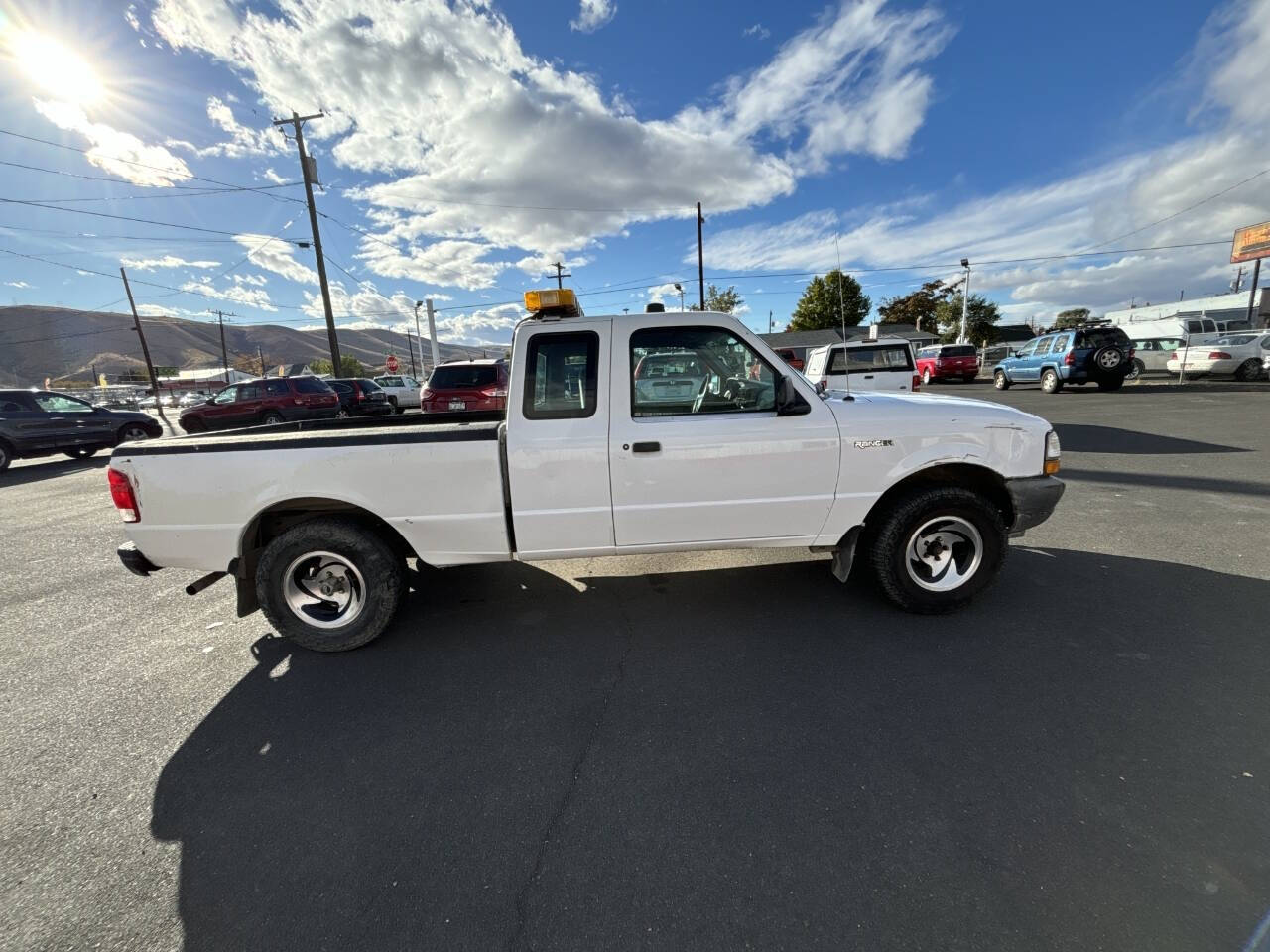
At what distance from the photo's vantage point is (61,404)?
38.0 ft

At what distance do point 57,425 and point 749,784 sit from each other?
16344 millimetres

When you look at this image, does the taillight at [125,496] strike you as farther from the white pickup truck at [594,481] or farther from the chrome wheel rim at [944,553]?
the chrome wheel rim at [944,553]

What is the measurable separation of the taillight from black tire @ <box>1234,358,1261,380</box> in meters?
26.3

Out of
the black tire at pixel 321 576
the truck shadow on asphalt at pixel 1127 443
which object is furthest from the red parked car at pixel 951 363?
the black tire at pixel 321 576

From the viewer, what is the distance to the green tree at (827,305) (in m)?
48.6

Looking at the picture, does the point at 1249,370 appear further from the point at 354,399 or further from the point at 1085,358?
the point at 354,399

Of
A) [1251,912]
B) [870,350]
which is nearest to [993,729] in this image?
[1251,912]

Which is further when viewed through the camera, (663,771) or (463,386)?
(463,386)

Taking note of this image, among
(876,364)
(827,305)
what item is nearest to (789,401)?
(876,364)

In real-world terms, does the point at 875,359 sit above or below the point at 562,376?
above

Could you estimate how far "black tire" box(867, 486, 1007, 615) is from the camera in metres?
3.29

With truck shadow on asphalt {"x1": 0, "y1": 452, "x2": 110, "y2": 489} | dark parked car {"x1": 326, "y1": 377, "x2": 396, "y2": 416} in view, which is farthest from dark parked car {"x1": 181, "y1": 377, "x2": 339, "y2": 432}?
truck shadow on asphalt {"x1": 0, "y1": 452, "x2": 110, "y2": 489}

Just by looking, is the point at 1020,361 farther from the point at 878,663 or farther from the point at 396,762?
the point at 396,762

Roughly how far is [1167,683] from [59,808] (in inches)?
204
